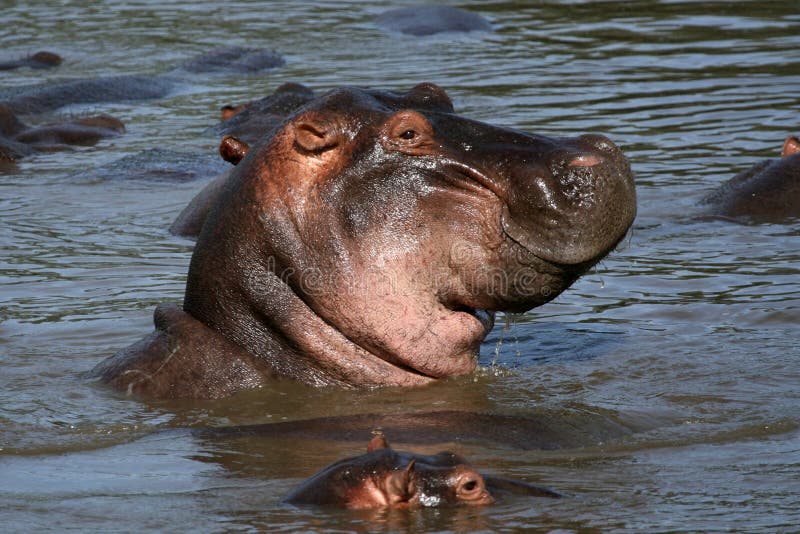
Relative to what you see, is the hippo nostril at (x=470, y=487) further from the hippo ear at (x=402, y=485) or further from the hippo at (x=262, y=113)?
the hippo at (x=262, y=113)

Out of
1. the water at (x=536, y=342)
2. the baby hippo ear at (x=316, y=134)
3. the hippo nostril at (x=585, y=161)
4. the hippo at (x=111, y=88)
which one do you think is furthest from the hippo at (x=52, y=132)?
the hippo nostril at (x=585, y=161)

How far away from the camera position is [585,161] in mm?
5430

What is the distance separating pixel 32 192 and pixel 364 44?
7.63 m

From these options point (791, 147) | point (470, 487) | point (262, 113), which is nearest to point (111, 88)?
point (262, 113)

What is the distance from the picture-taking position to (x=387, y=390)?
5.93 m

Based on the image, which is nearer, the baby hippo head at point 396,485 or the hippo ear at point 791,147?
the baby hippo head at point 396,485

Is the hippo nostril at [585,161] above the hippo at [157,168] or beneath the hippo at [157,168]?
above

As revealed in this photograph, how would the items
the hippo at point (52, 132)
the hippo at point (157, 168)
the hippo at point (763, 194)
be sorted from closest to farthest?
the hippo at point (763, 194), the hippo at point (157, 168), the hippo at point (52, 132)

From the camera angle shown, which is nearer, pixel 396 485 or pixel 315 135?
pixel 396 485

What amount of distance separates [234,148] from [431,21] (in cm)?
1382

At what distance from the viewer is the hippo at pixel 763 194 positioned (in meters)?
10.1

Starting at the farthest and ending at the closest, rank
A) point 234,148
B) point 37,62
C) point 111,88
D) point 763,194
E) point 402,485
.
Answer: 1. point 37,62
2. point 111,88
3. point 763,194
4. point 234,148
5. point 402,485

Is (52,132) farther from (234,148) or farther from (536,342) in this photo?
(234,148)

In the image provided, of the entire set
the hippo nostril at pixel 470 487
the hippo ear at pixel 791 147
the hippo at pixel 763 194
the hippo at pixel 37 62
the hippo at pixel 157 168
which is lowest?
the hippo at pixel 37 62
